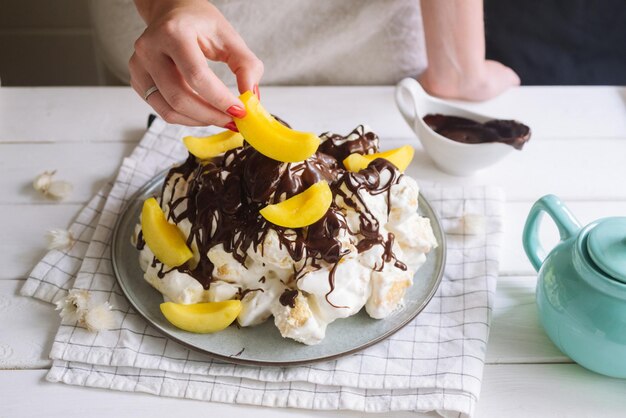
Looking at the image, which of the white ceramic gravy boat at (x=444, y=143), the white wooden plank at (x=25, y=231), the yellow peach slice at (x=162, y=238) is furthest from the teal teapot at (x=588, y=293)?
the white wooden plank at (x=25, y=231)

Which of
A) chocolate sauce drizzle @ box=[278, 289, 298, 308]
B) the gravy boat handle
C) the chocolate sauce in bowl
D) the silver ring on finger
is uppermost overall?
the silver ring on finger

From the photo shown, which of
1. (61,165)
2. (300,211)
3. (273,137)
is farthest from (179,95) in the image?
(61,165)

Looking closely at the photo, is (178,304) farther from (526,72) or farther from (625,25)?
(625,25)

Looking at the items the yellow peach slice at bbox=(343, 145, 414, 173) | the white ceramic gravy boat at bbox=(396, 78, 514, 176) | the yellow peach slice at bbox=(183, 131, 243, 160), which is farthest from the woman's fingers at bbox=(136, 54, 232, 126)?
the white ceramic gravy boat at bbox=(396, 78, 514, 176)

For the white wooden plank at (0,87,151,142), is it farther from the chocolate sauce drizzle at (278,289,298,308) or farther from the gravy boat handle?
the chocolate sauce drizzle at (278,289,298,308)

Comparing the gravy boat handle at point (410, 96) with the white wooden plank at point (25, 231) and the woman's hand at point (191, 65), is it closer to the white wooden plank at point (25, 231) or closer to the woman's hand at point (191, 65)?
the woman's hand at point (191, 65)

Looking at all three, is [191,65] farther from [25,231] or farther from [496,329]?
[496,329]
